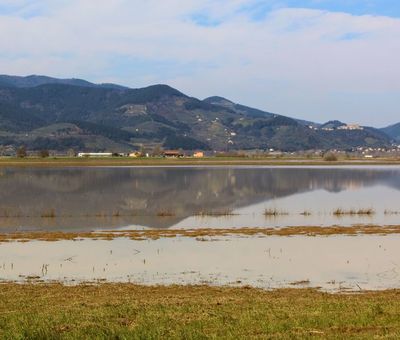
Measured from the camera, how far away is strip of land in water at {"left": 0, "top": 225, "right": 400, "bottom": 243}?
1389 inches

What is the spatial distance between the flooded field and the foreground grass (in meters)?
3.43

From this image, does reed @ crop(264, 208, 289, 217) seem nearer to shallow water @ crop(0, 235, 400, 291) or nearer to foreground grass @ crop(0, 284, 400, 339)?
shallow water @ crop(0, 235, 400, 291)

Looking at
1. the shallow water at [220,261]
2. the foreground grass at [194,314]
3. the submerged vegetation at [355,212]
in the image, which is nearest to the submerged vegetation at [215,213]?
the submerged vegetation at [355,212]

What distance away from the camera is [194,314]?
1405 cm

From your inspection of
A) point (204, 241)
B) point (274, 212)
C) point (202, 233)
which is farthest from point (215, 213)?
point (204, 241)

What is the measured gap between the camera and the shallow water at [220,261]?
22.4 m

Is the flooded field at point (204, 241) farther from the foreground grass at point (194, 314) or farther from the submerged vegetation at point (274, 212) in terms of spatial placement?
the foreground grass at point (194, 314)

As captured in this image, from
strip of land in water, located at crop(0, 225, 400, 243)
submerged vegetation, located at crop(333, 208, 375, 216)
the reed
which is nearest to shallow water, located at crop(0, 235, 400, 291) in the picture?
strip of land in water, located at crop(0, 225, 400, 243)

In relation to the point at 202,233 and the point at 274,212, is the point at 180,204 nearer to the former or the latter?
the point at 274,212

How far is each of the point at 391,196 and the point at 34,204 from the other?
37920 millimetres

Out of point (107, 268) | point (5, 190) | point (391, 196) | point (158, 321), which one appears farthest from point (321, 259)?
point (5, 190)

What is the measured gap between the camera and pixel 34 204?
2176 inches

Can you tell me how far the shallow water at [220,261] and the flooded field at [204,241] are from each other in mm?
44

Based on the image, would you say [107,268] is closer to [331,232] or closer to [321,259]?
[321,259]
